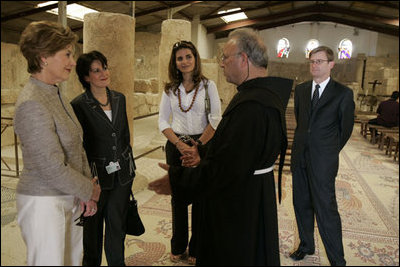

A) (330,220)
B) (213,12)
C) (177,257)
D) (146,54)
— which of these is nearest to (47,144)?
(177,257)

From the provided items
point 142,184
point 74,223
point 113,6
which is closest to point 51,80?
point 74,223

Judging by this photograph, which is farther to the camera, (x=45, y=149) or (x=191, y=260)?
(x=191, y=260)

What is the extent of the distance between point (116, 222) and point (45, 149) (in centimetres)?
103

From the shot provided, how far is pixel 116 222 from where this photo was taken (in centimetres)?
242

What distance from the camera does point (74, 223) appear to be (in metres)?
1.87

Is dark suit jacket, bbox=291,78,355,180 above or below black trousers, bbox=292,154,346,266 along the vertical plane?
above

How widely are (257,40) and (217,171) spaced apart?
0.69 meters

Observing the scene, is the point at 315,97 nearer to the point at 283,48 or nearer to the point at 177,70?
the point at 177,70

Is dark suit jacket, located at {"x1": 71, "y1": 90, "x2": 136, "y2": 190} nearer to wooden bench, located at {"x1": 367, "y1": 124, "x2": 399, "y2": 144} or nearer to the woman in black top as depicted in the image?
the woman in black top

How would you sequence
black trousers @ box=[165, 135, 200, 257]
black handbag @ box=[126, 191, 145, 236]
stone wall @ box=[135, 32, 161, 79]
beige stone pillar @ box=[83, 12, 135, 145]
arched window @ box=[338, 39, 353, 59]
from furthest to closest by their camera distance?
arched window @ box=[338, 39, 353, 59] → stone wall @ box=[135, 32, 161, 79] → beige stone pillar @ box=[83, 12, 135, 145] → black trousers @ box=[165, 135, 200, 257] → black handbag @ box=[126, 191, 145, 236]

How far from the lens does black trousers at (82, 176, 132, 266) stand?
7.80ft

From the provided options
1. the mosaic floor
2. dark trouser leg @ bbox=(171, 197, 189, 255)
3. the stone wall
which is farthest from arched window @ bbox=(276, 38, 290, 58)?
dark trouser leg @ bbox=(171, 197, 189, 255)

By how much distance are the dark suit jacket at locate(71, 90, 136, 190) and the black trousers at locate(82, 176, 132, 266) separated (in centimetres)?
10

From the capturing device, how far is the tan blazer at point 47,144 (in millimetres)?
1546
